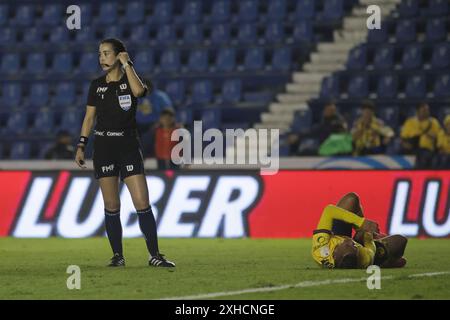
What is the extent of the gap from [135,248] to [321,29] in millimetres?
10567

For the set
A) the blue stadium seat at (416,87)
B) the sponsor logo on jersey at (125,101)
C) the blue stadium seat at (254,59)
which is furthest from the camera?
the blue stadium seat at (254,59)

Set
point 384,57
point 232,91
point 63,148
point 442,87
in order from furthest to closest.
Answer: point 232,91, point 384,57, point 442,87, point 63,148

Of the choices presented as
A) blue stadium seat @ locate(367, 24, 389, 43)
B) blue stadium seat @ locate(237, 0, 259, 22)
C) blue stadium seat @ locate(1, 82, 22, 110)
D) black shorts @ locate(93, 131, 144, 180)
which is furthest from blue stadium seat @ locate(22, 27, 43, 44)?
black shorts @ locate(93, 131, 144, 180)

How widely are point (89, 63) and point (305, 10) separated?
4607 mm

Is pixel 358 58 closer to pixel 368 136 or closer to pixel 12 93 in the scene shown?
pixel 368 136

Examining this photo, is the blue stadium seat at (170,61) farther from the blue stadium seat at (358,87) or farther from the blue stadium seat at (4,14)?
the blue stadium seat at (4,14)

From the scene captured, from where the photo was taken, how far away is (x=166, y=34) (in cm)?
2347

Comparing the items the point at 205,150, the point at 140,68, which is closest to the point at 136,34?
the point at 140,68

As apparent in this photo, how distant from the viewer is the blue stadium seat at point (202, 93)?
2209 cm

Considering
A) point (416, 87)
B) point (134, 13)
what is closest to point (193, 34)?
point (134, 13)

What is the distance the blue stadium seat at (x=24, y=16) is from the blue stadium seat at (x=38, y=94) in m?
1.75

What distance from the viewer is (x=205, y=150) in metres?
19.9

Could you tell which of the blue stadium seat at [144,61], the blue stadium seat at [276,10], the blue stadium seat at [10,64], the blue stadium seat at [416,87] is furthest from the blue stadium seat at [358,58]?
the blue stadium seat at [10,64]
